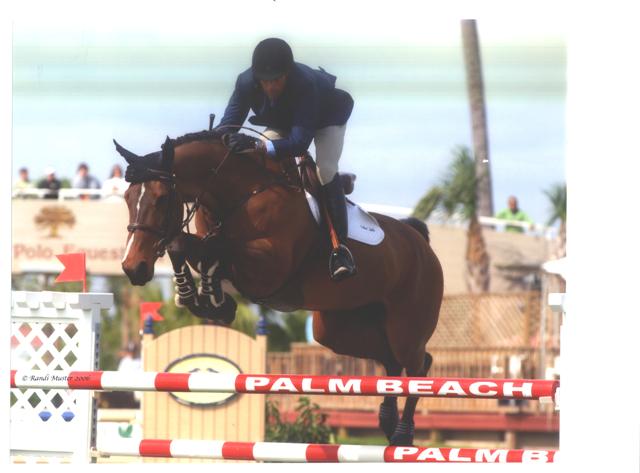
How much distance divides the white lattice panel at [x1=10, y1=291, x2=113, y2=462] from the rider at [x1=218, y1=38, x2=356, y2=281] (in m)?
1.03

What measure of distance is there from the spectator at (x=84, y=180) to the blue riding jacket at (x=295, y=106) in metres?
8.16

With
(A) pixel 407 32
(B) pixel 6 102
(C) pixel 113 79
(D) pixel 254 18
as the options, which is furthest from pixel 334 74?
(C) pixel 113 79

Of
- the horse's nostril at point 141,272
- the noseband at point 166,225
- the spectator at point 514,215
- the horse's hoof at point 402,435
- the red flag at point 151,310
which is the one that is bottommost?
the horse's hoof at point 402,435

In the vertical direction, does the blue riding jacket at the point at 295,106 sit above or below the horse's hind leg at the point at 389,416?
above

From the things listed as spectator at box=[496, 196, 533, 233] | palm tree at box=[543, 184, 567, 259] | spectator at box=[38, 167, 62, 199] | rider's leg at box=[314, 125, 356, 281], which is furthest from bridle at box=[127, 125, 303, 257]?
palm tree at box=[543, 184, 567, 259]

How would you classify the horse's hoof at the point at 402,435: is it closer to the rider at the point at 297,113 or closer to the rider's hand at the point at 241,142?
the rider at the point at 297,113

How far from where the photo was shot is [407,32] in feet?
28.9

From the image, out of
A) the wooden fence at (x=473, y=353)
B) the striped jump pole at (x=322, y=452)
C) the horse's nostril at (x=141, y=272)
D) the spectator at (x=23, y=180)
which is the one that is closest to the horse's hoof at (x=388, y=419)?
the striped jump pole at (x=322, y=452)

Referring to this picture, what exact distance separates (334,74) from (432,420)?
834 centimetres

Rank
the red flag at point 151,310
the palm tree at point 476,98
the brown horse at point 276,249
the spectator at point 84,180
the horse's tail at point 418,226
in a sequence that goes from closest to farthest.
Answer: the brown horse at point 276,249
the horse's tail at point 418,226
the red flag at point 151,310
the spectator at point 84,180
the palm tree at point 476,98

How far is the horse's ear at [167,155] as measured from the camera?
447 centimetres

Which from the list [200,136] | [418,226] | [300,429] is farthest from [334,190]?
[300,429]

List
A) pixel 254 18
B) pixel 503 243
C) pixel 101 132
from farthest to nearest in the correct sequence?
pixel 503 243 < pixel 101 132 < pixel 254 18

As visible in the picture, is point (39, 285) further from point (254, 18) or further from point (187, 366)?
point (254, 18)
